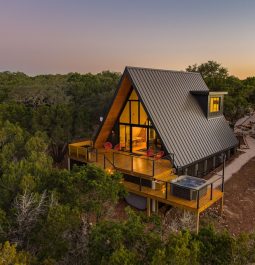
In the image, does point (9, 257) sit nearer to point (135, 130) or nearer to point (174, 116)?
point (174, 116)

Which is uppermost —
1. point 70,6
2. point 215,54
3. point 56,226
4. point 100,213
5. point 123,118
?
point 70,6

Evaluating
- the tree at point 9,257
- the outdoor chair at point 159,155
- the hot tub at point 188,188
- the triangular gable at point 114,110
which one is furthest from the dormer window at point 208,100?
the tree at point 9,257

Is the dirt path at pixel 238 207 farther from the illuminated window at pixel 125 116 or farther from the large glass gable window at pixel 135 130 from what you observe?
the illuminated window at pixel 125 116

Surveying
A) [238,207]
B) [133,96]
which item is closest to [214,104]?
[133,96]

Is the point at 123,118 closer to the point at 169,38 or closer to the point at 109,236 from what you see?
the point at 109,236

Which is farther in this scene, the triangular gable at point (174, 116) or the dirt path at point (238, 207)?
the triangular gable at point (174, 116)

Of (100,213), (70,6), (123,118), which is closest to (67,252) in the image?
(100,213)

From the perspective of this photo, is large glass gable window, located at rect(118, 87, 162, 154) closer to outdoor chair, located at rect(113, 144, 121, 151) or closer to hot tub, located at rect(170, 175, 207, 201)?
outdoor chair, located at rect(113, 144, 121, 151)
